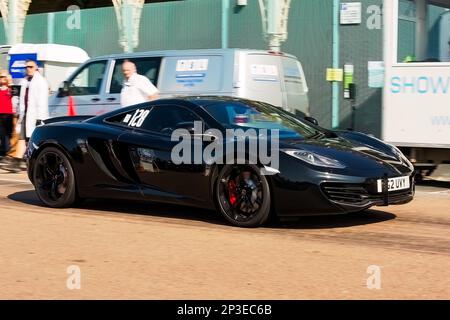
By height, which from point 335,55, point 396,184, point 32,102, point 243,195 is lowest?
point 243,195

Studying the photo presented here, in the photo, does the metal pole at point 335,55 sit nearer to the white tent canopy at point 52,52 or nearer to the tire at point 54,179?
the white tent canopy at point 52,52

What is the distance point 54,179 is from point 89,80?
4146 millimetres

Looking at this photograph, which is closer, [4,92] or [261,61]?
[261,61]

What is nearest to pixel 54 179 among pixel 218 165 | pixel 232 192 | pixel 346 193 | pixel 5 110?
pixel 218 165

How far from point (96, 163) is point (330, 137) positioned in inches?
98.5

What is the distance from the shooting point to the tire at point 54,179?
329 inches

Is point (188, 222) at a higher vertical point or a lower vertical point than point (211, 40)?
lower

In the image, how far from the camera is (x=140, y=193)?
782cm

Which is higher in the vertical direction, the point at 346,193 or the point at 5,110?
the point at 5,110

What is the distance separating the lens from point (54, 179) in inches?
337

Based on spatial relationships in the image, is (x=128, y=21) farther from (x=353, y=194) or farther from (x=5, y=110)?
(x=353, y=194)

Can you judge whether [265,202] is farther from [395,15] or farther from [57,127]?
[395,15]
